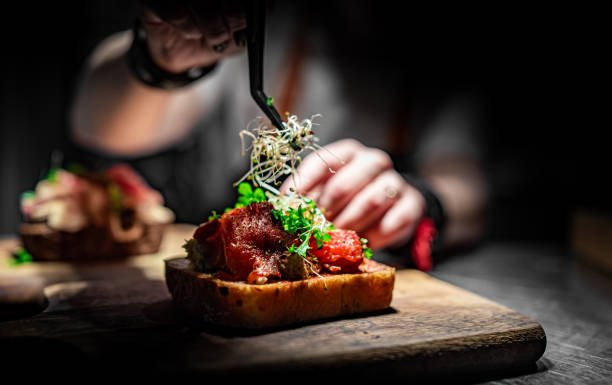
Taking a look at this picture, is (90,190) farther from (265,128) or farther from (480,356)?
(480,356)

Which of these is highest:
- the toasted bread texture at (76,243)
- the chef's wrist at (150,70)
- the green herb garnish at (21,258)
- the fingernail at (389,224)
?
the chef's wrist at (150,70)

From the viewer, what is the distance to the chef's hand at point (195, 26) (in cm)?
144

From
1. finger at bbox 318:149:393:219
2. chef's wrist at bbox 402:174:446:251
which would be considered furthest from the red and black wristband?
finger at bbox 318:149:393:219

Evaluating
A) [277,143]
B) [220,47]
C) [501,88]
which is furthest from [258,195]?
[501,88]

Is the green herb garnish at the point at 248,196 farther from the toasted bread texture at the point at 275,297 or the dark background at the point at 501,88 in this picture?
the dark background at the point at 501,88

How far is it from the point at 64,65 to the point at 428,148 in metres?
3.19

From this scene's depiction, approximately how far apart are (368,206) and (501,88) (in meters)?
2.29

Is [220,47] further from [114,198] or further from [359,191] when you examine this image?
[114,198]

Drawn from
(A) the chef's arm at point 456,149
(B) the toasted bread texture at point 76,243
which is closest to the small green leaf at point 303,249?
(B) the toasted bread texture at point 76,243

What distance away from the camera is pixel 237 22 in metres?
1.46

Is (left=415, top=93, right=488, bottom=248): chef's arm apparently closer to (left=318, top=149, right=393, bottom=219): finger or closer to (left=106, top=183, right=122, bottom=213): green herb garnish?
(left=318, top=149, right=393, bottom=219): finger

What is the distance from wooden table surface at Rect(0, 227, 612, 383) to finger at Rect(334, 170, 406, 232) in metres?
0.42

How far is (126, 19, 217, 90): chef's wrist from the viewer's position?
2148mm

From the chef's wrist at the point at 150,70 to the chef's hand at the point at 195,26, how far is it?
0.51ft
